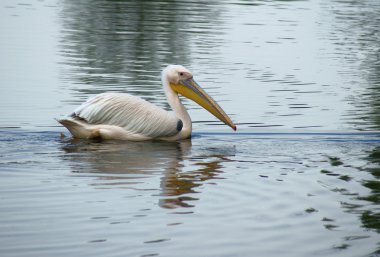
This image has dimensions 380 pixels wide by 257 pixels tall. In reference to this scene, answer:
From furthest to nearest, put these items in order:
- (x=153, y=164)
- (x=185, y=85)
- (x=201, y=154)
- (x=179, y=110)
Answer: (x=185, y=85)
(x=179, y=110)
(x=201, y=154)
(x=153, y=164)

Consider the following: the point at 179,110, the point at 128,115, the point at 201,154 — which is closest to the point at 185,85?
the point at 179,110

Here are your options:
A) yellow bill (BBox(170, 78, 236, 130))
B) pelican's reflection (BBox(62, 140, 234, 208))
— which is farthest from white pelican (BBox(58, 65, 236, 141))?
yellow bill (BBox(170, 78, 236, 130))

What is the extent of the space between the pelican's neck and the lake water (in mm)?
150

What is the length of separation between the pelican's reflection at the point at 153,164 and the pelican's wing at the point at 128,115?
0.47 ft

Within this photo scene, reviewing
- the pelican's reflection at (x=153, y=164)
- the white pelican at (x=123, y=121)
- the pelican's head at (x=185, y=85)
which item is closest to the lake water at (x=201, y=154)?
the pelican's reflection at (x=153, y=164)

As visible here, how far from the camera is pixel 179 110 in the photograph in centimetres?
968

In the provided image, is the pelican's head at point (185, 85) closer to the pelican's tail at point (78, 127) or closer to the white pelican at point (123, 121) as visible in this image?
the white pelican at point (123, 121)

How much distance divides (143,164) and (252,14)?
52.2 feet

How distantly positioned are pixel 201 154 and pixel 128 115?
2.89ft

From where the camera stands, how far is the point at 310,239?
19.0 feet

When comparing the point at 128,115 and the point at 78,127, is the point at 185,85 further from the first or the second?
the point at 78,127

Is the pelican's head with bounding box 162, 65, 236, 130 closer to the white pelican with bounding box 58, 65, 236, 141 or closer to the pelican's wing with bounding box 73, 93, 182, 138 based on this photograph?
the white pelican with bounding box 58, 65, 236, 141

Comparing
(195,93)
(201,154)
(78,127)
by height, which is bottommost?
(201,154)

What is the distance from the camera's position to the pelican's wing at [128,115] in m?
8.96
